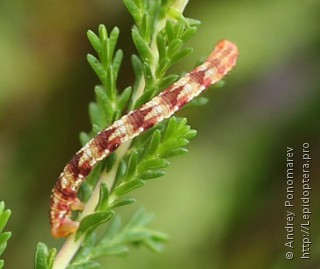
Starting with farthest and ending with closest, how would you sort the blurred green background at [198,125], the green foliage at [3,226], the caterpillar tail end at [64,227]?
1. the blurred green background at [198,125]
2. the caterpillar tail end at [64,227]
3. the green foliage at [3,226]

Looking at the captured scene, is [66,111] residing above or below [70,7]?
below

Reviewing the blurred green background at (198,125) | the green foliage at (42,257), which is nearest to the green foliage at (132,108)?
the green foliage at (42,257)

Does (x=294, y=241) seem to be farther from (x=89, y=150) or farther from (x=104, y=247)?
(x=89, y=150)

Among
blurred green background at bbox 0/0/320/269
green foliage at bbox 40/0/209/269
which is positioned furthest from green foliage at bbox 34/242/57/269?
blurred green background at bbox 0/0/320/269

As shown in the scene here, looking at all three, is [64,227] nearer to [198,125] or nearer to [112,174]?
[112,174]

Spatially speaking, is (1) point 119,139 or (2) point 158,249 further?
(2) point 158,249

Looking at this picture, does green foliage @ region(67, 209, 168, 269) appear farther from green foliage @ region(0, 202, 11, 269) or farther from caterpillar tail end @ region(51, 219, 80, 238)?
green foliage @ region(0, 202, 11, 269)

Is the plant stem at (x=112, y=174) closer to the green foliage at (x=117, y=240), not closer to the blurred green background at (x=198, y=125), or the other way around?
the green foliage at (x=117, y=240)

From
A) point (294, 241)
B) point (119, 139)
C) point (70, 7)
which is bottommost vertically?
point (294, 241)

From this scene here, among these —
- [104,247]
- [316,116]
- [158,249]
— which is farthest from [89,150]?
[316,116]
